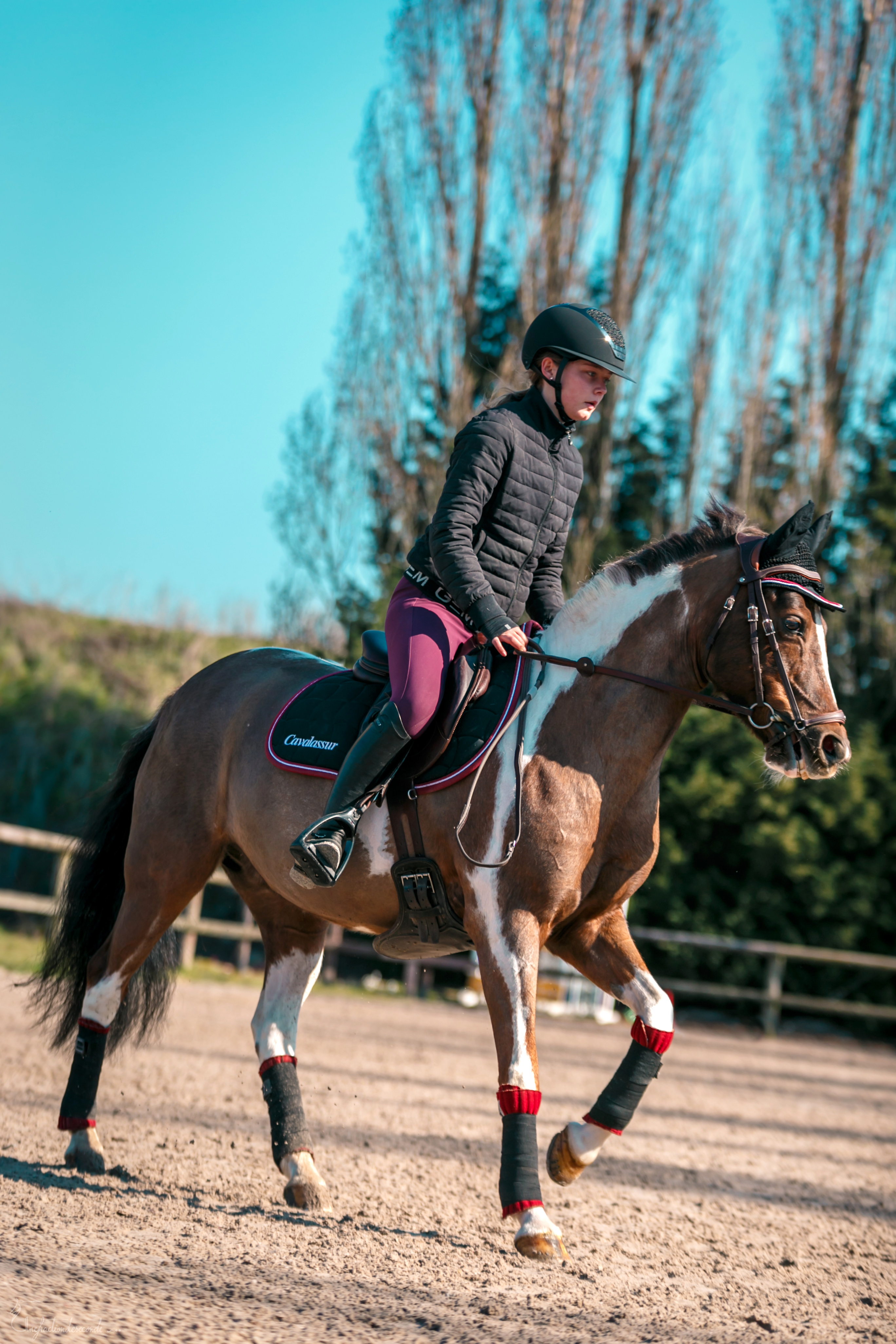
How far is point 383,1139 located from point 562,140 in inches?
571

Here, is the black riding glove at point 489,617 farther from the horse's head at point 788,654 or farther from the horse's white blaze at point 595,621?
the horse's head at point 788,654

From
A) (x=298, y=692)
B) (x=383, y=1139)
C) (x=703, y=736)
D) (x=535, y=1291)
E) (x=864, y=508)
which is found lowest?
(x=383, y=1139)

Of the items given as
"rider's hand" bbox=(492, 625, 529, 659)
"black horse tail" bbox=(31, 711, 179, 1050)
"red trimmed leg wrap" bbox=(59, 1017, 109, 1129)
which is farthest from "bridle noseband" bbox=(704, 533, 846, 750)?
"red trimmed leg wrap" bbox=(59, 1017, 109, 1129)

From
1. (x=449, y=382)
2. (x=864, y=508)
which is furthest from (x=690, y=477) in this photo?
(x=449, y=382)

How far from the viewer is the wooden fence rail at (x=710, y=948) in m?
12.1

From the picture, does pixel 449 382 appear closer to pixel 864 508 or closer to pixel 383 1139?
pixel 864 508

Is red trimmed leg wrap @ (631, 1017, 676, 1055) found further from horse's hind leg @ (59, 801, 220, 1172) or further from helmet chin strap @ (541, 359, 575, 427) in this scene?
helmet chin strap @ (541, 359, 575, 427)

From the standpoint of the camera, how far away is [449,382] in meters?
15.1

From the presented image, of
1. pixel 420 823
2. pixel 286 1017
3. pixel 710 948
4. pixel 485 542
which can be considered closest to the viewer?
pixel 420 823

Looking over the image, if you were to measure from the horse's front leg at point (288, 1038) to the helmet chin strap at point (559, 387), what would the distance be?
217 cm

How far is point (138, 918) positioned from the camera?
13.8 feet

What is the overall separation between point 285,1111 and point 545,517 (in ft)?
7.67

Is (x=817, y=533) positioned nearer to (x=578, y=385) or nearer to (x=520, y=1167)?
(x=578, y=385)

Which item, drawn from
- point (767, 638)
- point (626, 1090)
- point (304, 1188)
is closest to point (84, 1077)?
point (304, 1188)
